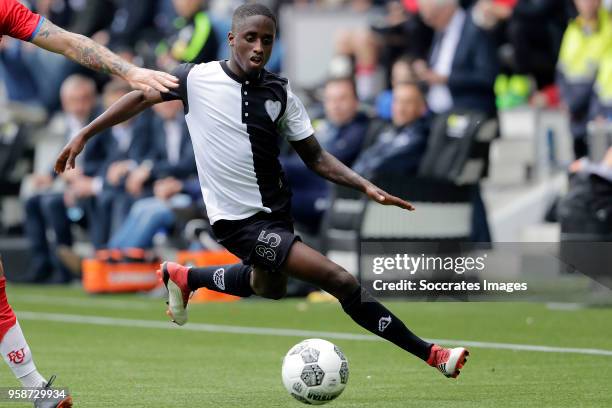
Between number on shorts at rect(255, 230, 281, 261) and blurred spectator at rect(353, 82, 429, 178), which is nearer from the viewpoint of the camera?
number on shorts at rect(255, 230, 281, 261)

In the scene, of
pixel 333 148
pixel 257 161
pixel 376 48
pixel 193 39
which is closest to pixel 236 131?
pixel 257 161

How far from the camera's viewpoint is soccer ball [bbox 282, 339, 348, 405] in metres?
7.78

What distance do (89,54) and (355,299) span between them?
2038 mm

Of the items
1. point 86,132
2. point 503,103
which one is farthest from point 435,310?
point 86,132

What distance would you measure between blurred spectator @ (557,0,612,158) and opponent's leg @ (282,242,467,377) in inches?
292

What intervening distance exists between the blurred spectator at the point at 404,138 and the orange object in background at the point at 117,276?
294 centimetres

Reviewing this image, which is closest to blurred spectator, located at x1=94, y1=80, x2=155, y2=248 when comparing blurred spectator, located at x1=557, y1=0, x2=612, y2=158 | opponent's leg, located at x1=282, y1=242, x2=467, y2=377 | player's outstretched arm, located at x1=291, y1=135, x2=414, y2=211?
blurred spectator, located at x1=557, y1=0, x2=612, y2=158

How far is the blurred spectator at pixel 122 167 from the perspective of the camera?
17.7 m

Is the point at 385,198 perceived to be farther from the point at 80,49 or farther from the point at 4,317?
the point at 4,317

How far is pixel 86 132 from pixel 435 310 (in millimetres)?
6437

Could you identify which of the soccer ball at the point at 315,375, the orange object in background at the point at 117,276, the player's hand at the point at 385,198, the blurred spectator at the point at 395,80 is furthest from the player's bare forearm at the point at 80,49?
the orange object in background at the point at 117,276

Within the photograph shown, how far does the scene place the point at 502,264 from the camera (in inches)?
570

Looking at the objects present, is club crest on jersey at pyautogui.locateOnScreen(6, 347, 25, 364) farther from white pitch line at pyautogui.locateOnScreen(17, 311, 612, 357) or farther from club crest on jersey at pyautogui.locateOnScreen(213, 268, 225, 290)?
white pitch line at pyautogui.locateOnScreen(17, 311, 612, 357)

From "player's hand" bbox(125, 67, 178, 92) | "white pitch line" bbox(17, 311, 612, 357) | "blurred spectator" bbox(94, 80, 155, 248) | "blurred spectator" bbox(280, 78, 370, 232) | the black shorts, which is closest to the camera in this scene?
"player's hand" bbox(125, 67, 178, 92)
